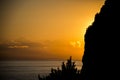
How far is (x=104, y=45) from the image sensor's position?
17.0 m

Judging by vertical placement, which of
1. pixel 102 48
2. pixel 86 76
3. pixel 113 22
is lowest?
pixel 86 76

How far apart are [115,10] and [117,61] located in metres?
2.31

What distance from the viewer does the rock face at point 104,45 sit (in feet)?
54.2

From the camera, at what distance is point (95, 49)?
58.7 feet

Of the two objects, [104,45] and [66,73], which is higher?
[104,45]

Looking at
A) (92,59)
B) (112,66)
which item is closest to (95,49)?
(92,59)

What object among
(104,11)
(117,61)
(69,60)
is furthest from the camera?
(69,60)

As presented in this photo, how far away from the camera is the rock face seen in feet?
54.2

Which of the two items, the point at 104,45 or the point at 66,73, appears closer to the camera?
the point at 104,45

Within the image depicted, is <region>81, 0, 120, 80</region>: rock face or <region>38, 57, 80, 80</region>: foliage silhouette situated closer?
<region>81, 0, 120, 80</region>: rock face

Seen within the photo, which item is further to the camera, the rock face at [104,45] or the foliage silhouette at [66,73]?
the foliage silhouette at [66,73]

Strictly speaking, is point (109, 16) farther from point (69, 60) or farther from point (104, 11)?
point (69, 60)

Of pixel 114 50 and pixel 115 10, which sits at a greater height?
pixel 115 10

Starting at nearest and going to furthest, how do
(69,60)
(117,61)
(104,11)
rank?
(117,61) < (104,11) < (69,60)
